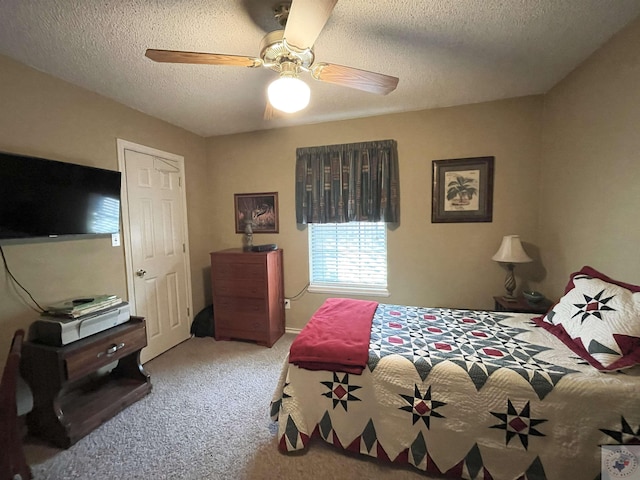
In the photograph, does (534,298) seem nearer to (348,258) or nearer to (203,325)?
(348,258)

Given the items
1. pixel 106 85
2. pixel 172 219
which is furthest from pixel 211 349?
pixel 106 85

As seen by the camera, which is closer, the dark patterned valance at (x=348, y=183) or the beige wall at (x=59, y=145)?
the beige wall at (x=59, y=145)

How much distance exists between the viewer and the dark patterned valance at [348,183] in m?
2.90

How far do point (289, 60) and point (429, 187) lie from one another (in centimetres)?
195

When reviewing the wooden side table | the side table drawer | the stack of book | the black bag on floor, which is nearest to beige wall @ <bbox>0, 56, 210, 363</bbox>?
the stack of book

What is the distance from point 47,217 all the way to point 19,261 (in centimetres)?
33

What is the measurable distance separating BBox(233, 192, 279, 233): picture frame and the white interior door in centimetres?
64

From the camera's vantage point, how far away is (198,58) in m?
1.40

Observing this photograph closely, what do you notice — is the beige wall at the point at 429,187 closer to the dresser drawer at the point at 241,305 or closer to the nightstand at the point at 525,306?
the nightstand at the point at 525,306

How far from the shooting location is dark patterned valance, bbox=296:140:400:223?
290 cm

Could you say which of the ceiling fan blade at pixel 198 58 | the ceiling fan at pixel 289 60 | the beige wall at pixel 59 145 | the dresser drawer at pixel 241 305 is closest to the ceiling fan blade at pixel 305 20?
the ceiling fan at pixel 289 60

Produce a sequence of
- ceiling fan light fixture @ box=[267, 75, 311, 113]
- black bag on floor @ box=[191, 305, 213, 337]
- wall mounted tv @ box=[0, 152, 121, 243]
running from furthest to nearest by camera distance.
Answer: black bag on floor @ box=[191, 305, 213, 337] → wall mounted tv @ box=[0, 152, 121, 243] → ceiling fan light fixture @ box=[267, 75, 311, 113]

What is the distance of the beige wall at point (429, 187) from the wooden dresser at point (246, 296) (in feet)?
1.27

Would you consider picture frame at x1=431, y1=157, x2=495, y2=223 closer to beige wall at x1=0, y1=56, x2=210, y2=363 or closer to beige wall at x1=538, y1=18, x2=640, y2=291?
Result: beige wall at x1=538, y1=18, x2=640, y2=291
